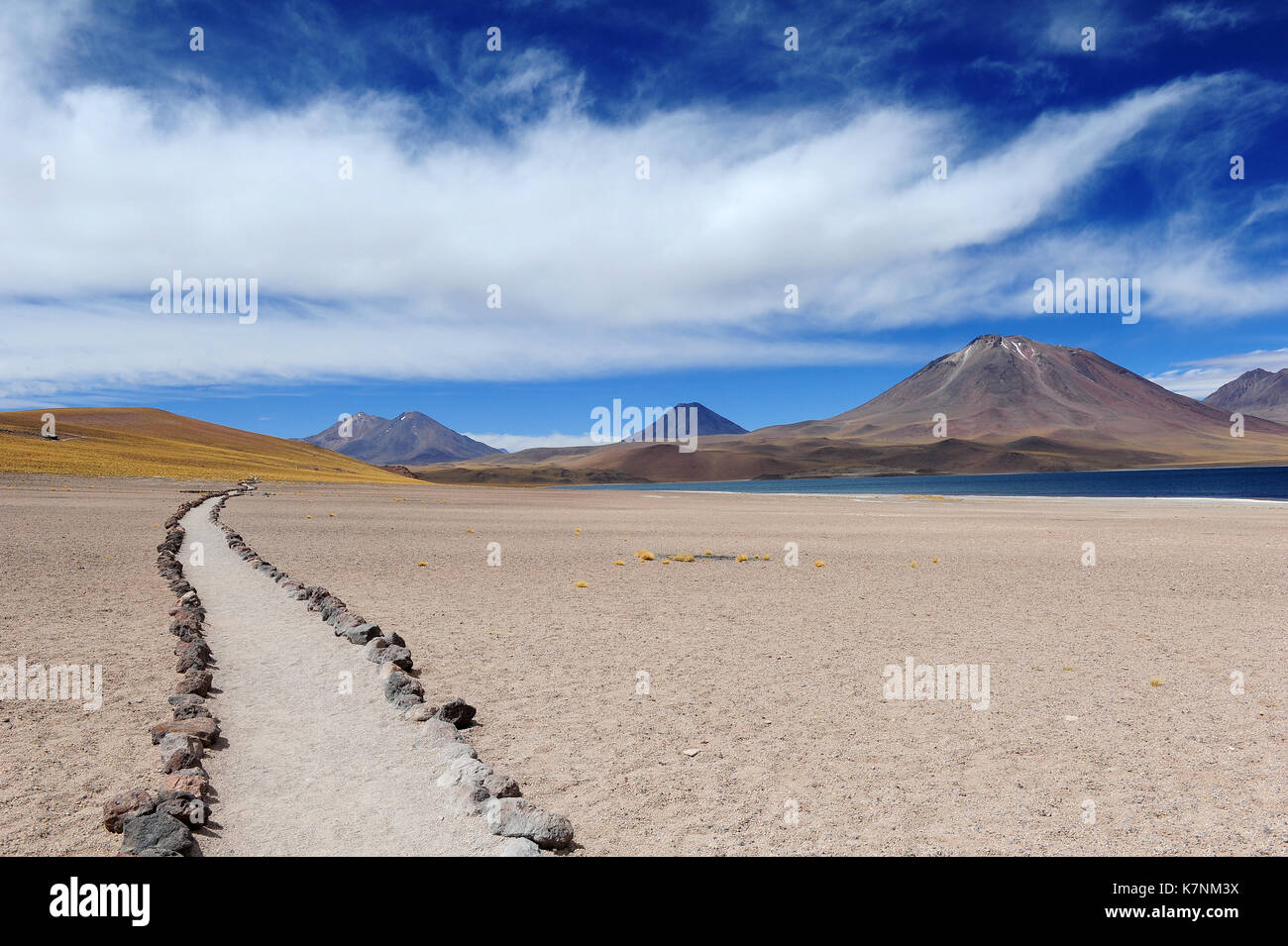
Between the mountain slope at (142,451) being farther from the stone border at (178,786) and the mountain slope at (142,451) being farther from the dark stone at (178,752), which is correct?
the dark stone at (178,752)

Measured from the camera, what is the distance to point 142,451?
288ft

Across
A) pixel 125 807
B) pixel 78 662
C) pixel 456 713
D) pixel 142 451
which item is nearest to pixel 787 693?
pixel 456 713

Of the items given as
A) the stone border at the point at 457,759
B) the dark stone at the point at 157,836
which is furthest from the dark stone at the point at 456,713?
the dark stone at the point at 157,836

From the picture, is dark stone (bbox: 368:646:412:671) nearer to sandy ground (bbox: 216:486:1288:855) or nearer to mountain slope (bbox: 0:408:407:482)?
sandy ground (bbox: 216:486:1288:855)

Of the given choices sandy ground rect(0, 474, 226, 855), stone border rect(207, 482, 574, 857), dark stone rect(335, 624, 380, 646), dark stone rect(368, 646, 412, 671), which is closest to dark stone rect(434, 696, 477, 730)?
stone border rect(207, 482, 574, 857)

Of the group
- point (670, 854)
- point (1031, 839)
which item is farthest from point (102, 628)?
point (1031, 839)

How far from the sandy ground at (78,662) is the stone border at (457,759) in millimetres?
2247

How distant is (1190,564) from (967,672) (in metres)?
15.0

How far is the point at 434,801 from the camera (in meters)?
5.64

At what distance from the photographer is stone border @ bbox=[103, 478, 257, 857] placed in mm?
4777

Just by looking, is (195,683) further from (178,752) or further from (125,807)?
(125,807)

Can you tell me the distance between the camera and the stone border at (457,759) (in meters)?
5.01

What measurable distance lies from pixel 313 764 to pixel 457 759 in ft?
4.29
